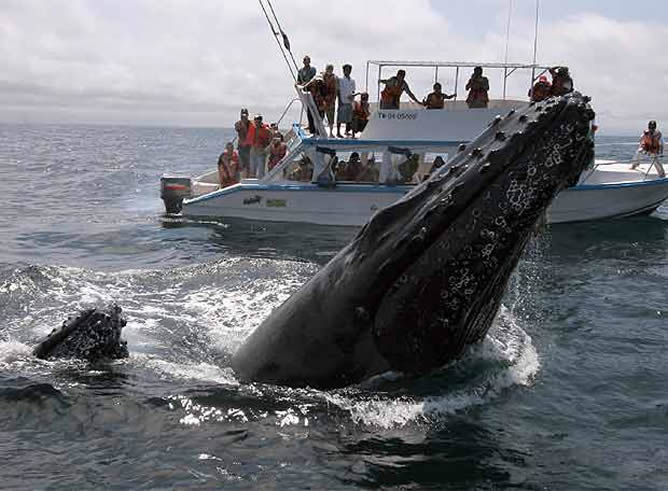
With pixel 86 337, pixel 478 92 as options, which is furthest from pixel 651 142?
pixel 86 337

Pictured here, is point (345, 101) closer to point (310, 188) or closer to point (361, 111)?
point (361, 111)

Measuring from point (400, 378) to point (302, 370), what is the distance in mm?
853

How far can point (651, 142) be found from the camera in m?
25.8

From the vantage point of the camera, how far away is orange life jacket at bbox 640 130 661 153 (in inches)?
1009

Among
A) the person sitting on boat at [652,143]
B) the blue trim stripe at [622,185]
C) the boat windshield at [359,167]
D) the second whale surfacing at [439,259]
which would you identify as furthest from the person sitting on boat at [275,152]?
the second whale surfacing at [439,259]

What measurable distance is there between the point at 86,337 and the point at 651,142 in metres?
22.0

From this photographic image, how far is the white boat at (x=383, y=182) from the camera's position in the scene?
77.3ft

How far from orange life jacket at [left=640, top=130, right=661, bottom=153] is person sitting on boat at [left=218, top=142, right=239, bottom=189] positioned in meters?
13.0

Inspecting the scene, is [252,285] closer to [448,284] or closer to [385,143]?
[448,284]

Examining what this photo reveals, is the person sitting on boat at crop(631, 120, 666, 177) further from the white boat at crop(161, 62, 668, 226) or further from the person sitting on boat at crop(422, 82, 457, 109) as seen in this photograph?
the person sitting on boat at crop(422, 82, 457, 109)

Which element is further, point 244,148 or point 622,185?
point 244,148

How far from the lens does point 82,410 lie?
287 inches

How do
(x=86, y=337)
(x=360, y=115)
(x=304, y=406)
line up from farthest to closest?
(x=360, y=115)
(x=86, y=337)
(x=304, y=406)

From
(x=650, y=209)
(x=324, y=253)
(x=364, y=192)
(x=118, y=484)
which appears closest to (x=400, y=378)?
(x=118, y=484)
